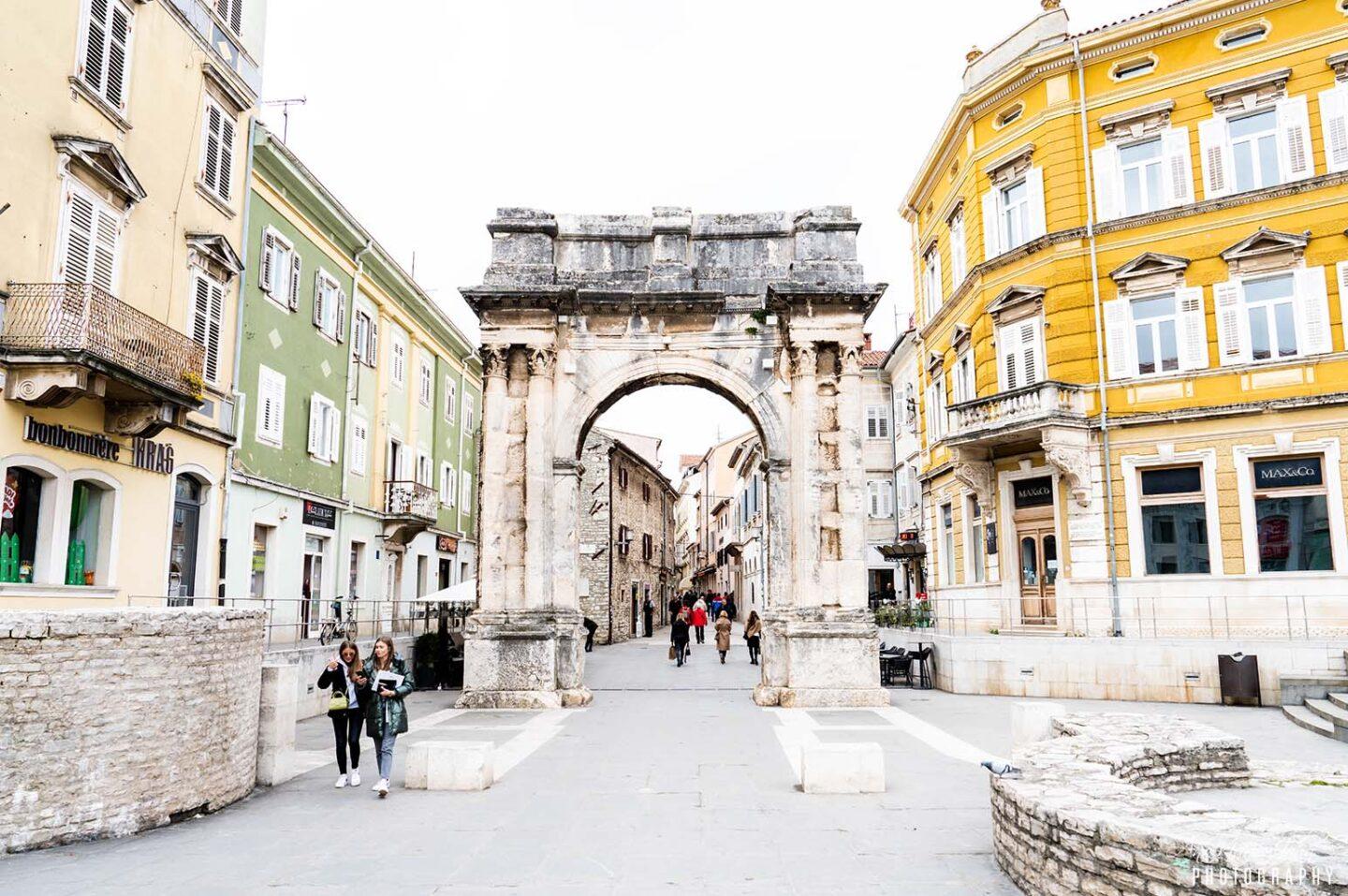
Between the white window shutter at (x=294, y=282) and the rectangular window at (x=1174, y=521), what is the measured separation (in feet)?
66.9

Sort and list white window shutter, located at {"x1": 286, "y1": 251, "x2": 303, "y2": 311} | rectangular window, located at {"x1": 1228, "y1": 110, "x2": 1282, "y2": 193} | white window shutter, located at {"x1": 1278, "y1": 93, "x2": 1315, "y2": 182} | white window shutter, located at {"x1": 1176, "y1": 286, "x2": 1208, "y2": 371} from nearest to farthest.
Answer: white window shutter, located at {"x1": 1278, "y1": 93, "x2": 1315, "y2": 182} → rectangular window, located at {"x1": 1228, "y1": 110, "x2": 1282, "y2": 193} → white window shutter, located at {"x1": 1176, "y1": 286, "x2": 1208, "y2": 371} → white window shutter, located at {"x1": 286, "y1": 251, "x2": 303, "y2": 311}

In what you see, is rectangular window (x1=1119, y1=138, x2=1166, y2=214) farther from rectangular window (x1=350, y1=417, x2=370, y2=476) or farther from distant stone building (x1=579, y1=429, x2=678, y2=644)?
rectangular window (x1=350, y1=417, x2=370, y2=476)

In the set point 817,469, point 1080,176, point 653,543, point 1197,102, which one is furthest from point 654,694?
point 653,543

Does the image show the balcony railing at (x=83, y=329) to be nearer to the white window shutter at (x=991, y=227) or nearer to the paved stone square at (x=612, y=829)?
the paved stone square at (x=612, y=829)

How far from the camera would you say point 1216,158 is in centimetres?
2059

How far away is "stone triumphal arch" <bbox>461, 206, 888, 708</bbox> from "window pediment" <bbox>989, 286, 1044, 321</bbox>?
20.1 ft

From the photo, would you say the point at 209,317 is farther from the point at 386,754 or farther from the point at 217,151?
the point at 386,754

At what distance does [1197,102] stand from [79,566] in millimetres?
24297

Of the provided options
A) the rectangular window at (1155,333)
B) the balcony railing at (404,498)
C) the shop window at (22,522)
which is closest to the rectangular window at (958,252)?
the rectangular window at (1155,333)

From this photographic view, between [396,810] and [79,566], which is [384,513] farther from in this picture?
[396,810]

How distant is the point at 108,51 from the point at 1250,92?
22700 mm

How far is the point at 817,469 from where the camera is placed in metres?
18.1

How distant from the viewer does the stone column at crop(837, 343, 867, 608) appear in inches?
689

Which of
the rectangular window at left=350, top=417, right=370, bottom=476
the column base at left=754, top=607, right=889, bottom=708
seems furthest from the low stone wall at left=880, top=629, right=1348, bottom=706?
the rectangular window at left=350, top=417, right=370, bottom=476
